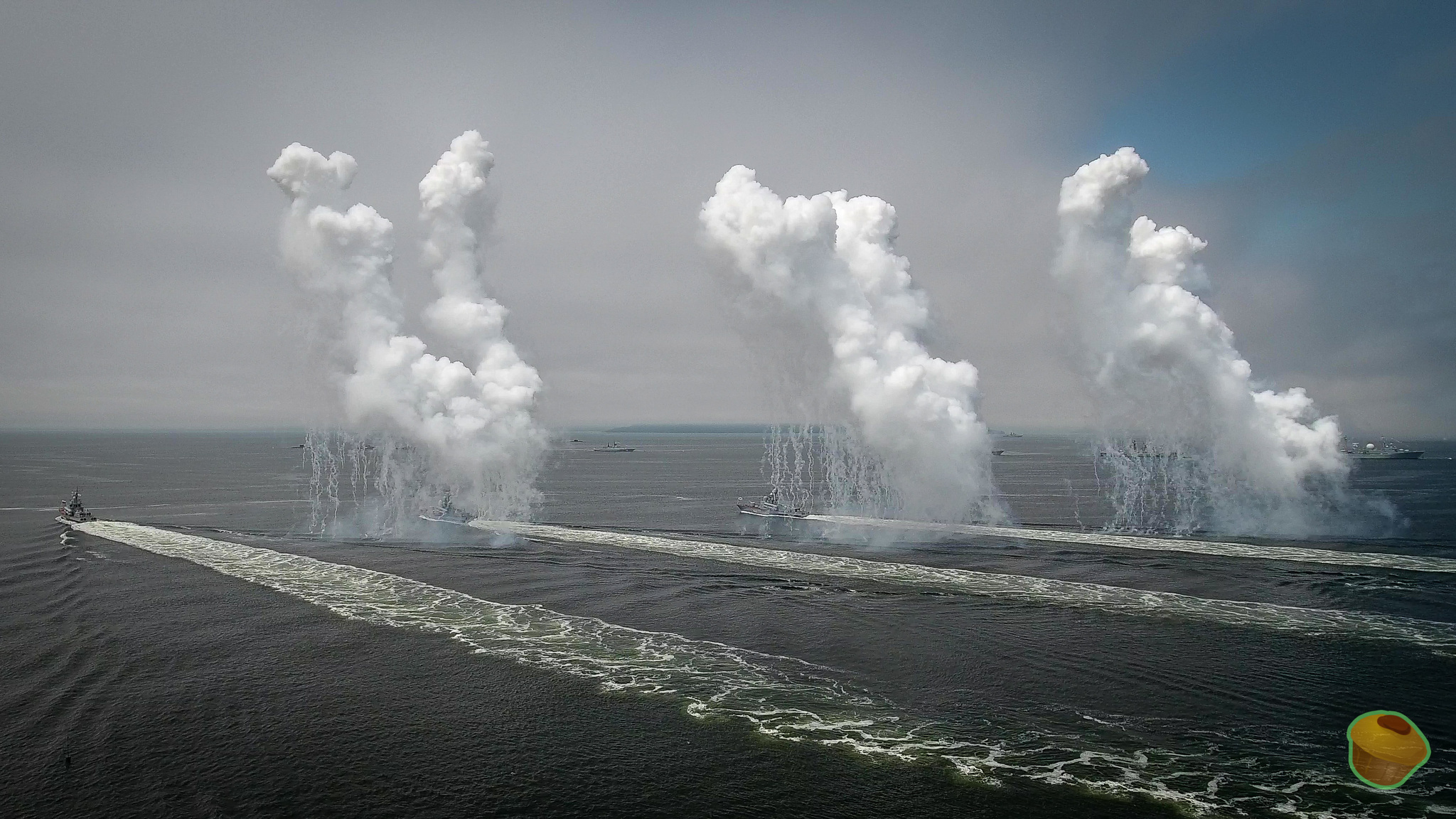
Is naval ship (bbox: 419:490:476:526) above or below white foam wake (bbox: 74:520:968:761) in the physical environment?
above

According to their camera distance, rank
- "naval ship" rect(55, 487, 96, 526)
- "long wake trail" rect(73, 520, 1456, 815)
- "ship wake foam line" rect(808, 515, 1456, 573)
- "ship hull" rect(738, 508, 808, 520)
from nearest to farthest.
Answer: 1. "long wake trail" rect(73, 520, 1456, 815)
2. "ship wake foam line" rect(808, 515, 1456, 573)
3. "naval ship" rect(55, 487, 96, 526)
4. "ship hull" rect(738, 508, 808, 520)

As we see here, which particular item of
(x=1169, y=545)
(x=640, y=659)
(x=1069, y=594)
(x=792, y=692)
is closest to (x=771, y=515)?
(x=1169, y=545)

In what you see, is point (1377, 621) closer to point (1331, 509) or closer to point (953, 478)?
point (953, 478)

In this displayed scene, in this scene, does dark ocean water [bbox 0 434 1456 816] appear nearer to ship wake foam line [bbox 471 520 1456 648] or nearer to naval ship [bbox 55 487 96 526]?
ship wake foam line [bbox 471 520 1456 648]

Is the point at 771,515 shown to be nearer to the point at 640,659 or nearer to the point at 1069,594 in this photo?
the point at 1069,594

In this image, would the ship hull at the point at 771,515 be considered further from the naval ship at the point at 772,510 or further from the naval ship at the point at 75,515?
the naval ship at the point at 75,515

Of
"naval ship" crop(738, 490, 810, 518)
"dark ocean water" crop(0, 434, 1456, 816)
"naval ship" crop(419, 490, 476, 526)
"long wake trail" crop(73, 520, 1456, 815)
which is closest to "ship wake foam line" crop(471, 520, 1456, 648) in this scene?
"dark ocean water" crop(0, 434, 1456, 816)
